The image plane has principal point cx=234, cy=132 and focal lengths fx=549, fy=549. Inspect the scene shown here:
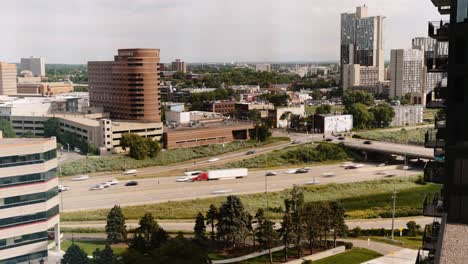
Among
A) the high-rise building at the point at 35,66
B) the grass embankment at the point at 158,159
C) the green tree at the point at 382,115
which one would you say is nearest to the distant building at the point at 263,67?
the high-rise building at the point at 35,66

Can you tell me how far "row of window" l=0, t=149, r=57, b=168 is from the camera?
5609 mm

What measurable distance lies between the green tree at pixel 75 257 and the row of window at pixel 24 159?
1.02 metres

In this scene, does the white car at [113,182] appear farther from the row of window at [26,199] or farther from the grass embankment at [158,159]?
the row of window at [26,199]

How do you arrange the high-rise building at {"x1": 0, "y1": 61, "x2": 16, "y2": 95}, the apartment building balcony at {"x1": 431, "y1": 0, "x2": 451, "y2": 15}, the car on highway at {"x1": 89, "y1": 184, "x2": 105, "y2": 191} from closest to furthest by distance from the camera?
1. the apartment building balcony at {"x1": 431, "y1": 0, "x2": 451, "y2": 15}
2. the car on highway at {"x1": 89, "y1": 184, "x2": 105, "y2": 191}
3. the high-rise building at {"x1": 0, "y1": 61, "x2": 16, "y2": 95}

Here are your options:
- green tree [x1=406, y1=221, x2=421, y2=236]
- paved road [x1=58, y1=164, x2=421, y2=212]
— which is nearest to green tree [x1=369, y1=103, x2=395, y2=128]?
paved road [x1=58, y1=164, x2=421, y2=212]

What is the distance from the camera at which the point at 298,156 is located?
1336cm

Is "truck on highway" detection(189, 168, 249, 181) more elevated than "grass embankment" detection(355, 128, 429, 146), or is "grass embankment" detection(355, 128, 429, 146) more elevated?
"grass embankment" detection(355, 128, 429, 146)

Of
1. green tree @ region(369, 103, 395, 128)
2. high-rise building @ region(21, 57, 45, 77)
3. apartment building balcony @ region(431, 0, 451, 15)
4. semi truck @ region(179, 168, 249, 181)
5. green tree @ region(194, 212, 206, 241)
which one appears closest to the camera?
apartment building balcony @ region(431, 0, 451, 15)

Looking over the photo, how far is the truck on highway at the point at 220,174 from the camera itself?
1103cm

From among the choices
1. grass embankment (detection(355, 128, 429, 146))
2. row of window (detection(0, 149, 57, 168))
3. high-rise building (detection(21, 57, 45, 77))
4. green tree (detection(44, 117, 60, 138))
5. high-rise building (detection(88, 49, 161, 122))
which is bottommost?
grass embankment (detection(355, 128, 429, 146))

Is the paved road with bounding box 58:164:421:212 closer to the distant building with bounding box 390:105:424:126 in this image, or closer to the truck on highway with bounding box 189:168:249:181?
the truck on highway with bounding box 189:168:249:181

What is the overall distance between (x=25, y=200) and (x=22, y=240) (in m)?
0.42

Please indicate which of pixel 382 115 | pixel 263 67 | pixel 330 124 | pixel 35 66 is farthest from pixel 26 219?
pixel 263 67

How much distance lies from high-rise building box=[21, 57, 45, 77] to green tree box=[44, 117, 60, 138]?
659cm
